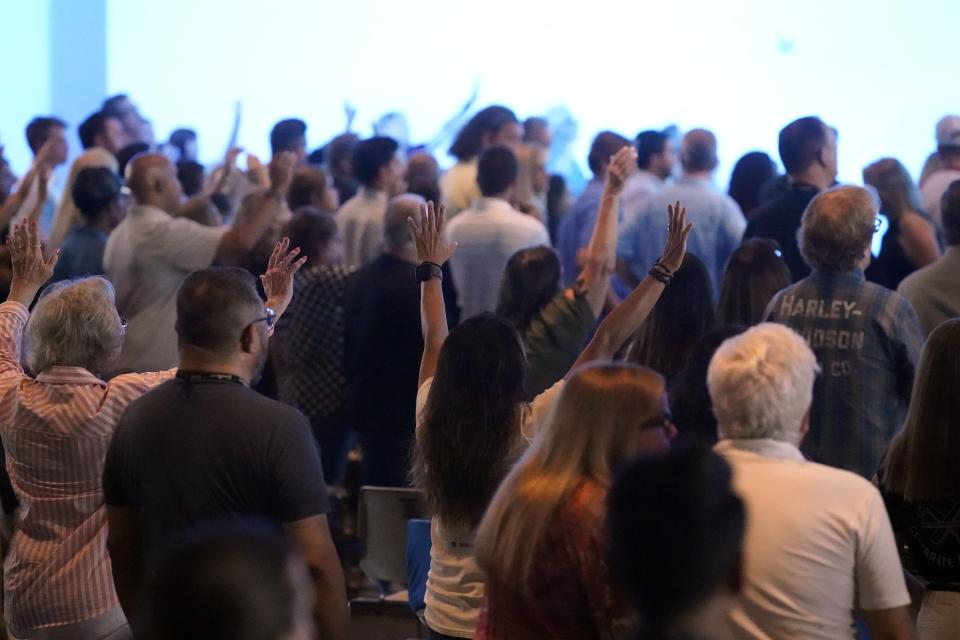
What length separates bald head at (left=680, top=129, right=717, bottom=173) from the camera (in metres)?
6.19

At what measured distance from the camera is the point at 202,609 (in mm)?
1608

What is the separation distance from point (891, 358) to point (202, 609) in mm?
2653

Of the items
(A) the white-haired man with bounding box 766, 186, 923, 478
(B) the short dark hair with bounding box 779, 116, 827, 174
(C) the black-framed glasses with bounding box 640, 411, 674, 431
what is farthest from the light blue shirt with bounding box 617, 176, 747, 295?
(C) the black-framed glasses with bounding box 640, 411, 674, 431

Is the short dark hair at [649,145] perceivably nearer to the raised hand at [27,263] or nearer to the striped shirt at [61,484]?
the raised hand at [27,263]

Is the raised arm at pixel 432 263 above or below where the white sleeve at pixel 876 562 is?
above

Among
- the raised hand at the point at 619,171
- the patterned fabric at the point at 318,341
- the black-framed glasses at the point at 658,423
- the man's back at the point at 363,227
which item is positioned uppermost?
the raised hand at the point at 619,171

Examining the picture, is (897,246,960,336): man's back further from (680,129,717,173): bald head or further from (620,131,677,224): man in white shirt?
(620,131,677,224): man in white shirt

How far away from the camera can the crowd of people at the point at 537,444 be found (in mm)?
1923

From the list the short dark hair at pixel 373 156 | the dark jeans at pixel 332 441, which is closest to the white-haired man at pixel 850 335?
the dark jeans at pixel 332 441

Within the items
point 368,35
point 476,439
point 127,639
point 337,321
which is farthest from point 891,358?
point 368,35

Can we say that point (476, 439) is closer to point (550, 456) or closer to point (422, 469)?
point (422, 469)

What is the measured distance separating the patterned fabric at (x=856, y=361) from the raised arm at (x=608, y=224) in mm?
584

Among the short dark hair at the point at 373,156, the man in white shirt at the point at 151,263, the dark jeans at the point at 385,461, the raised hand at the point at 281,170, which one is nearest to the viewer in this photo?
the raised hand at the point at 281,170

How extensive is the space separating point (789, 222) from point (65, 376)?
292 cm
